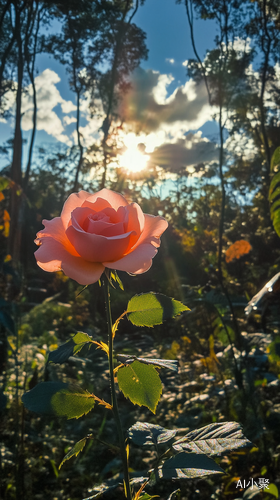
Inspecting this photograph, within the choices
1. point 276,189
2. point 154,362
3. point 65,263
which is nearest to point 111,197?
point 65,263

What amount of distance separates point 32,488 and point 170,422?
0.90 m

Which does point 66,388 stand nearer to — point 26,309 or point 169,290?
point 169,290

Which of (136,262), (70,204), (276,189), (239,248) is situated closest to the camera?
(136,262)

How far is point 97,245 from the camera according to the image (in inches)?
17.0

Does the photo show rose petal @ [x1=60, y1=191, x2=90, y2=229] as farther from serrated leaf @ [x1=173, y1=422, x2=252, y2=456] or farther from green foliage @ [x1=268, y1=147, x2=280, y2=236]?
green foliage @ [x1=268, y1=147, x2=280, y2=236]

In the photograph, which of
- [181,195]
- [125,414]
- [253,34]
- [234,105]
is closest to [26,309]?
[125,414]

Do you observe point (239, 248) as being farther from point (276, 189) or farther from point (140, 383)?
point (140, 383)

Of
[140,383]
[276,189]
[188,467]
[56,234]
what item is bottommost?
[188,467]

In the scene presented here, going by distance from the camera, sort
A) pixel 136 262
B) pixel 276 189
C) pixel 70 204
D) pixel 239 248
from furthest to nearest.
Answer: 1. pixel 239 248
2. pixel 276 189
3. pixel 70 204
4. pixel 136 262

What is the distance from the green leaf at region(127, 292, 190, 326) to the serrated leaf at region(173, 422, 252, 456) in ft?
0.66

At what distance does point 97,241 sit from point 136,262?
6cm

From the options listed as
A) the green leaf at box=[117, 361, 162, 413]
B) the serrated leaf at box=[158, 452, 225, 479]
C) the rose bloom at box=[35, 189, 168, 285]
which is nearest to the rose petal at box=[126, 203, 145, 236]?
the rose bloom at box=[35, 189, 168, 285]

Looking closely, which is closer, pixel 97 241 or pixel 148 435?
pixel 97 241

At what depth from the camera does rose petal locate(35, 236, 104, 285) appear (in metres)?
0.43
